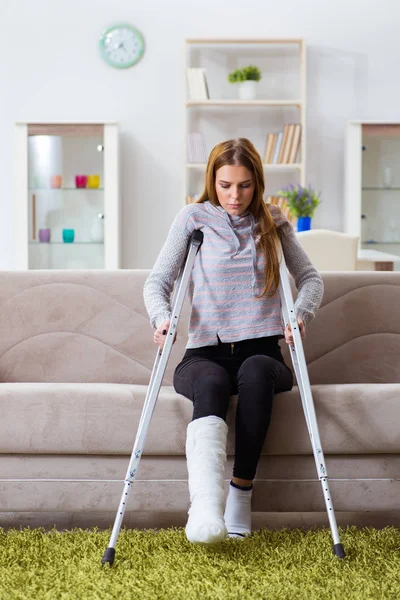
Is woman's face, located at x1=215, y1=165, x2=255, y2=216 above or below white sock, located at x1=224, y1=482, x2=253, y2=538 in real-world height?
above

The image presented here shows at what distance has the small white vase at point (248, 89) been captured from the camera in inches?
228

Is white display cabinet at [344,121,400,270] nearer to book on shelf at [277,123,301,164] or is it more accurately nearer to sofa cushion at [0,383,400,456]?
book on shelf at [277,123,301,164]

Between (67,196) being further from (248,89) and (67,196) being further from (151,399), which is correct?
(151,399)

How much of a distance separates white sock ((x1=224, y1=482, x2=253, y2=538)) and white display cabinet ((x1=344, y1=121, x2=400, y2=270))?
401 cm

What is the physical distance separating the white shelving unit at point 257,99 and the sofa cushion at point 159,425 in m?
3.97

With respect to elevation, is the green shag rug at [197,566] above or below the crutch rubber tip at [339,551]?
below

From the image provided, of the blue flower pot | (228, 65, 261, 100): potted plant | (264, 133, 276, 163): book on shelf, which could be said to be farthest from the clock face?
the blue flower pot

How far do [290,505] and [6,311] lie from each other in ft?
3.72

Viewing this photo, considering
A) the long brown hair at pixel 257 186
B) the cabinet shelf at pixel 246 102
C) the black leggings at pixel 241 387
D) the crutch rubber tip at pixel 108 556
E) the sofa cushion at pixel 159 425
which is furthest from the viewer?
the cabinet shelf at pixel 246 102

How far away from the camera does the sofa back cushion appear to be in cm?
260

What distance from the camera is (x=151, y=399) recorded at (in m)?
1.92

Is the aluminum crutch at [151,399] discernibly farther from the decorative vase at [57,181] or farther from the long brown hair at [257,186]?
the decorative vase at [57,181]

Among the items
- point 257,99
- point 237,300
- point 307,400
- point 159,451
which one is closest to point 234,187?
point 237,300

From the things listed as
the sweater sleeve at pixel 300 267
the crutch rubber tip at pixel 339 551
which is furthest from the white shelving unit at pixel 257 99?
the crutch rubber tip at pixel 339 551
